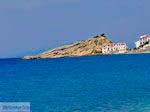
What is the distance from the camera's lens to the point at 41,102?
43.1m

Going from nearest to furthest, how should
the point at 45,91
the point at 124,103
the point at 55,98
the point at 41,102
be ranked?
the point at 124,103
the point at 41,102
the point at 55,98
the point at 45,91

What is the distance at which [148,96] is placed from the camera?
44.0 m

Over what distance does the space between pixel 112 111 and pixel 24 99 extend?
12.9m

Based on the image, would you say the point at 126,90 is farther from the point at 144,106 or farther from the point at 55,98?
the point at 144,106

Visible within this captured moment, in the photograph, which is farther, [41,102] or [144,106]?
[41,102]

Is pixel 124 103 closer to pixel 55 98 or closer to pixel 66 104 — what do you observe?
pixel 66 104

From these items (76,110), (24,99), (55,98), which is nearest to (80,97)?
(55,98)

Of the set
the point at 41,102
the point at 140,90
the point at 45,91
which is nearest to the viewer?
the point at 41,102

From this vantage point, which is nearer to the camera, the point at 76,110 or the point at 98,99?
the point at 76,110

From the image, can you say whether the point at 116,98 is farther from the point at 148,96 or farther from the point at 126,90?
the point at 126,90

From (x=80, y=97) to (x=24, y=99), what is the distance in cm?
527

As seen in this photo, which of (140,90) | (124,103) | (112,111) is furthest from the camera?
(140,90)

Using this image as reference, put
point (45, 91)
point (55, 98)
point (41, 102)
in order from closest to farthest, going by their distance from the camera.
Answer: point (41, 102) < point (55, 98) < point (45, 91)

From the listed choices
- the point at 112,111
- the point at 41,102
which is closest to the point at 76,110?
the point at 112,111
